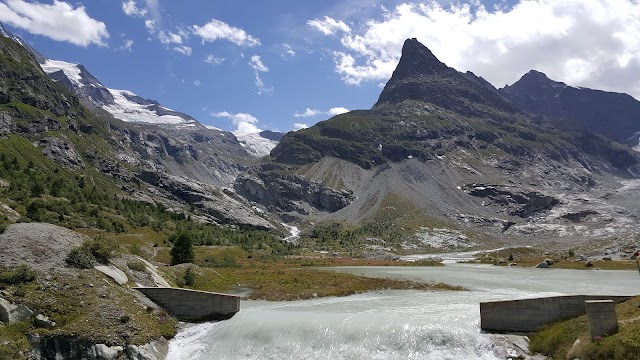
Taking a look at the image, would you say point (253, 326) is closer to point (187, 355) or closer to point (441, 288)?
point (187, 355)

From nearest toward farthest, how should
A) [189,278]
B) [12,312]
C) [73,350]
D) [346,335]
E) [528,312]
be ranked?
[73,350]
[12,312]
[346,335]
[528,312]
[189,278]

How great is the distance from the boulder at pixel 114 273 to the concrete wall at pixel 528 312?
33.2 metres

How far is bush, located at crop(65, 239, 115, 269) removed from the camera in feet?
135

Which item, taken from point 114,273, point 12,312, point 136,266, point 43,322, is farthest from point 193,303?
point 12,312

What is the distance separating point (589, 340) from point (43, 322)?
38.0 meters

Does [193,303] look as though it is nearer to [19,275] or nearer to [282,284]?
[19,275]

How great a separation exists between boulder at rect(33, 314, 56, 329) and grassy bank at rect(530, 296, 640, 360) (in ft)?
116

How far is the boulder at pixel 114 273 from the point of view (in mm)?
42375

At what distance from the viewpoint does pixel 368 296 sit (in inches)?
2244

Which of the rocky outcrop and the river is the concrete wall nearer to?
the river

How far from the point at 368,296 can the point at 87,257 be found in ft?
108

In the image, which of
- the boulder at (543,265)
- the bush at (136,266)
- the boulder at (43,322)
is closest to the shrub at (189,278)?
the bush at (136,266)

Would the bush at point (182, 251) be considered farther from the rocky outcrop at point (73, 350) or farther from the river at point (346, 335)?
the rocky outcrop at point (73, 350)

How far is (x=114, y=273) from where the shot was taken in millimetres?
43594
